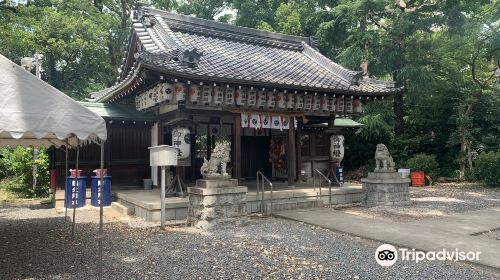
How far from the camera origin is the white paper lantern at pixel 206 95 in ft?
37.2

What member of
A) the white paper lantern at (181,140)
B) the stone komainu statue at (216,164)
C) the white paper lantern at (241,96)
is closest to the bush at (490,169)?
the white paper lantern at (241,96)

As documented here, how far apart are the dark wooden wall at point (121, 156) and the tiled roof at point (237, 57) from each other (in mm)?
2709

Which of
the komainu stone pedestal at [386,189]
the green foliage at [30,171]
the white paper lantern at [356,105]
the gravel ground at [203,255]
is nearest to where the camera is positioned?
the gravel ground at [203,255]

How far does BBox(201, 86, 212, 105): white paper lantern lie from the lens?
447 inches

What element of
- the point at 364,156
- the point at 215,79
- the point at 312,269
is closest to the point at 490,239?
the point at 312,269

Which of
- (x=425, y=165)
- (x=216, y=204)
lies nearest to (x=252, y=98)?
(x=216, y=204)

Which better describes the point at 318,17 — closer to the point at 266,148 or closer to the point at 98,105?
the point at 266,148

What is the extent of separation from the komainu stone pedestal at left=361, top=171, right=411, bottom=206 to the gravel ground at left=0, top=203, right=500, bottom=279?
4476mm

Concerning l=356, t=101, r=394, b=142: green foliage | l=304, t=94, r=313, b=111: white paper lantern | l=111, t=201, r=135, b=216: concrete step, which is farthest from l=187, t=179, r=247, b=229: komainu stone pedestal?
l=356, t=101, r=394, b=142: green foliage

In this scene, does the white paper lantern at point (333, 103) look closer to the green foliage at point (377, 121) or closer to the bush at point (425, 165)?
the green foliage at point (377, 121)

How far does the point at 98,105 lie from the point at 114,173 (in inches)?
115

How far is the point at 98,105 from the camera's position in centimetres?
1499

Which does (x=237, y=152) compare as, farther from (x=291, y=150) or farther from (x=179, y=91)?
(x=179, y=91)

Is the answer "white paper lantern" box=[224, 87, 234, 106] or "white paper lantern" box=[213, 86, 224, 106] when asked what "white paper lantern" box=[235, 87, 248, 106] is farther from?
"white paper lantern" box=[213, 86, 224, 106]
